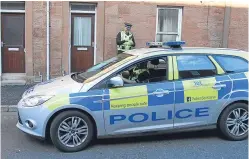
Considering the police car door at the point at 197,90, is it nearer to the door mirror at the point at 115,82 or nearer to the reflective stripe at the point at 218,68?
the reflective stripe at the point at 218,68

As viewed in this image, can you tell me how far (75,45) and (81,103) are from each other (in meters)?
6.14

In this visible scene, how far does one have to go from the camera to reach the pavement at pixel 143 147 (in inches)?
175

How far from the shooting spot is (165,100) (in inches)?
186

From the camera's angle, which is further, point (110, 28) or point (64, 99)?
point (110, 28)

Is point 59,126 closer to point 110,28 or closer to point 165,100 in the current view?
point 165,100

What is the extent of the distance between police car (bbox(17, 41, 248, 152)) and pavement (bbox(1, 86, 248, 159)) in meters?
0.20

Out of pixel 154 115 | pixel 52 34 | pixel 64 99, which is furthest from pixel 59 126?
pixel 52 34

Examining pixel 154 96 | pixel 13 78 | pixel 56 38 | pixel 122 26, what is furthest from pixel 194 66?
pixel 13 78

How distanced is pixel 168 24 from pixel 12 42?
530 cm

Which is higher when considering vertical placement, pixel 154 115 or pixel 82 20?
pixel 82 20

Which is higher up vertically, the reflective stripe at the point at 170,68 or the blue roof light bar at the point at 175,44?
the blue roof light bar at the point at 175,44

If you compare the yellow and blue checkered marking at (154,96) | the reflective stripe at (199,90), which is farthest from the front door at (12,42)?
the reflective stripe at (199,90)

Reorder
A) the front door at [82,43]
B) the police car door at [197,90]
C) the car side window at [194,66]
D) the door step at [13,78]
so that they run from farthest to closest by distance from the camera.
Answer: the front door at [82,43]
the door step at [13,78]
the car side window at [194,66]
the police car door at [197,90]

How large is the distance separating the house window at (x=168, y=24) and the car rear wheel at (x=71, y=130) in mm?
6615
